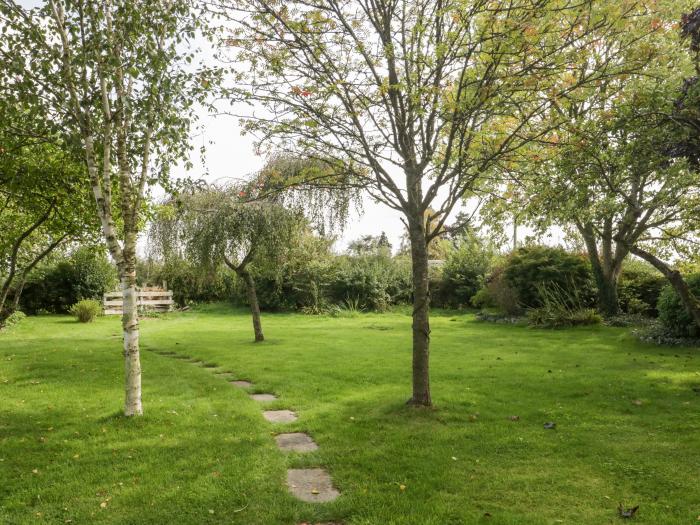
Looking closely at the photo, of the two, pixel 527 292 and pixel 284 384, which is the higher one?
pixel 527 292

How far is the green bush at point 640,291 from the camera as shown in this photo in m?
16.1

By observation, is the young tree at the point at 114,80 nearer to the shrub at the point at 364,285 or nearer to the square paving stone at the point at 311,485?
the square paving stone at the point at 311,485

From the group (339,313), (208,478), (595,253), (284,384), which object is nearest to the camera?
(208,478)

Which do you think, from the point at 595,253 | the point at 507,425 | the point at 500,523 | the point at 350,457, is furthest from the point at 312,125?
the point at 595,253

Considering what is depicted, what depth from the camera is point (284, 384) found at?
769 cm

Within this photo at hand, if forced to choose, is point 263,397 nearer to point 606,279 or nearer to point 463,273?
point 606,279

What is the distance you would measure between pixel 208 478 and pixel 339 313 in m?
16.9

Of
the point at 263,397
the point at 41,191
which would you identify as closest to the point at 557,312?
the point at 263,397

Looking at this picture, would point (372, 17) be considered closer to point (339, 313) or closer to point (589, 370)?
point (589, 370)

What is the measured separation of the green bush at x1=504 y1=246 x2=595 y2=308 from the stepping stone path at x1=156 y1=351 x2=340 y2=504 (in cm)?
1235

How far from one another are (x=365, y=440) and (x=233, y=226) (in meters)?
7.48

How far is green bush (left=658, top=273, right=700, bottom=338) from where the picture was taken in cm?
1077

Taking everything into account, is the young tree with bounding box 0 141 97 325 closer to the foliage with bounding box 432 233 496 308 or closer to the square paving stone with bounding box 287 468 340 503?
the square paving stone with bounding box 287 468 340 503

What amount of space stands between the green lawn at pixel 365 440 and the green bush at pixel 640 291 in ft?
21.8
